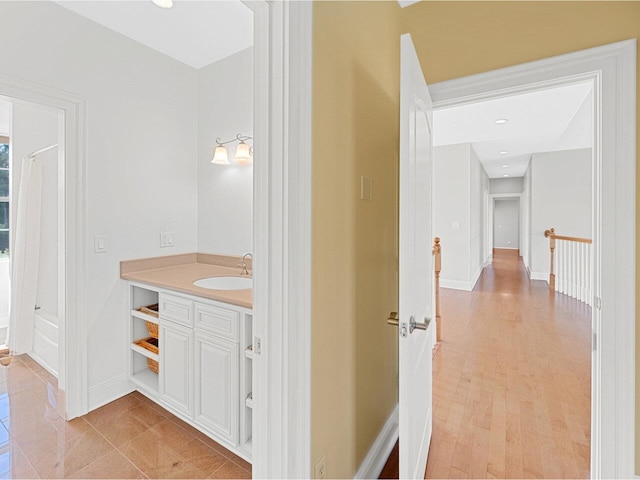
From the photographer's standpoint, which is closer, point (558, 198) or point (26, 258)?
point (26, 258)

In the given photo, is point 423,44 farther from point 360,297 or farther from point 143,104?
point 143,104

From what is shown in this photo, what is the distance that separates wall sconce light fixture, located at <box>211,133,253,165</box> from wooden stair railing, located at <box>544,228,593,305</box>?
505 cm

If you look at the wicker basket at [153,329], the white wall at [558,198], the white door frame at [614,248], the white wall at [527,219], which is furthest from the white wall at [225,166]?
the white wall at [527,219]

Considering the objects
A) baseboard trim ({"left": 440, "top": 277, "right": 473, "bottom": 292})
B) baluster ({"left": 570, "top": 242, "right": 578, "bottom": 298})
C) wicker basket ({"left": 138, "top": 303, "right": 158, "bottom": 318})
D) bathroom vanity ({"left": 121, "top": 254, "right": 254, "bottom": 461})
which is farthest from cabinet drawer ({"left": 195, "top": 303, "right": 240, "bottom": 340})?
baluster ({"left": 570, "top": 242, "right": 578, "bottom": 298})

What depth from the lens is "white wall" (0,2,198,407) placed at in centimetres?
186

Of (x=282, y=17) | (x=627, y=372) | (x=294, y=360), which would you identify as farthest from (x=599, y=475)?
(x=282, y=17)

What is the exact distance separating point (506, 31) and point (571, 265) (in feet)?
16.6

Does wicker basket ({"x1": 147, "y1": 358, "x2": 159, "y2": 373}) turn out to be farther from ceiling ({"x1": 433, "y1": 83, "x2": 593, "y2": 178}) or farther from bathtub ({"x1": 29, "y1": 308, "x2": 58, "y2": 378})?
ceiling ({"x1": 433, "y1": 83, "x2": 593, "y2": 178})

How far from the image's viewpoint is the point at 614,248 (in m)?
1.35

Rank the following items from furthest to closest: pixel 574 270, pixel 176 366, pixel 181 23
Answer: pixel 574 270, pixel 181 23, pixel 176 366

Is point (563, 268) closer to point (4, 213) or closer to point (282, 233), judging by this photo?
point (282, 233)

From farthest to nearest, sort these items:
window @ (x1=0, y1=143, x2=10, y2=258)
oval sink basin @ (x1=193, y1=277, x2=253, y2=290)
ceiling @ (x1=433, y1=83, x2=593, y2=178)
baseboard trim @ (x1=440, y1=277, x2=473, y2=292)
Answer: baseboard trim @ (x1=440, y1=277, x2=473, y2=292), window @ (x1=0, y1=143, x2=10, y2=258), ceiling @ (x1=433, y1=83, x2=593, y2=178), oval sink basin @ (x1=193, y1=277, x2=253, y2=290)

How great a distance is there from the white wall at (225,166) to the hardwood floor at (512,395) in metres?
1.85

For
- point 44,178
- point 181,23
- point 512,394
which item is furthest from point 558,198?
point 44,178
